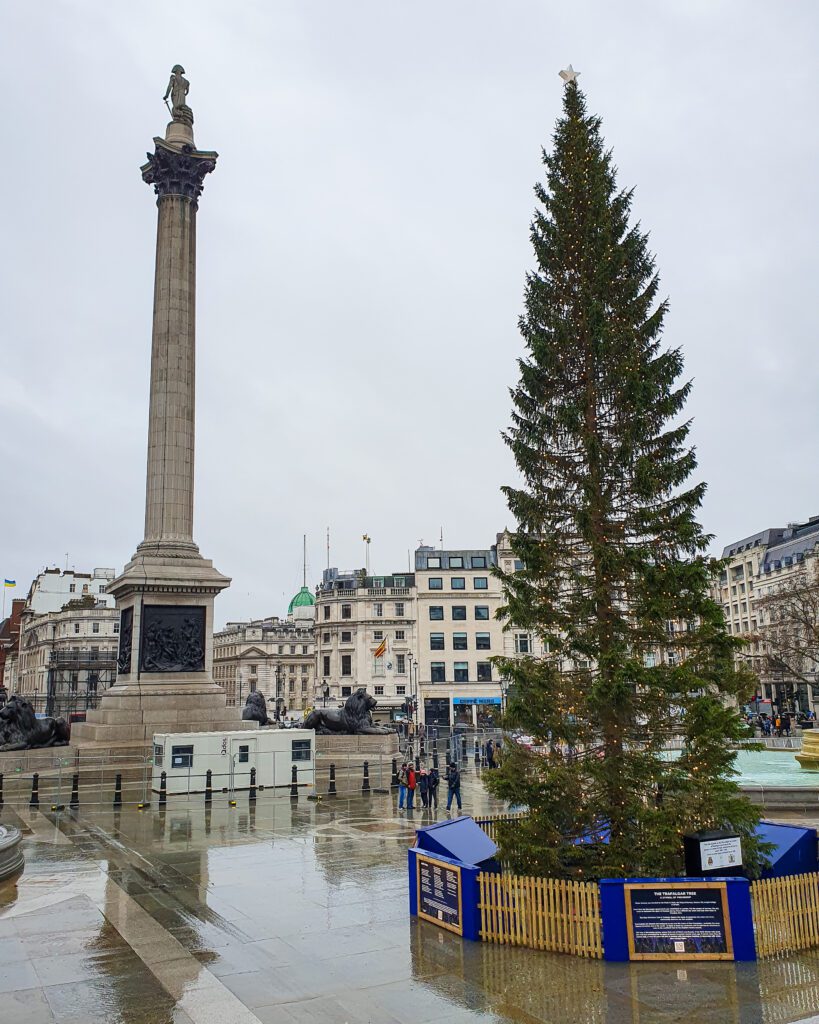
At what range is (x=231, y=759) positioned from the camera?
27.6m

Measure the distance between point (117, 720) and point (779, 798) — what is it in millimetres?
24100

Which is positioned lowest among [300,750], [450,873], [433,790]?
[433,790]

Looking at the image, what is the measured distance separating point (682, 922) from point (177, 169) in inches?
1605

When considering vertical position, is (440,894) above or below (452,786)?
above

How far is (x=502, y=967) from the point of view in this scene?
10266 millimetres

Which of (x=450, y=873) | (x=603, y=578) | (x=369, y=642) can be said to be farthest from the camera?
(x=369, y=642)

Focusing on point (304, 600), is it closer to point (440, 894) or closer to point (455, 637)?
point (455, 637)

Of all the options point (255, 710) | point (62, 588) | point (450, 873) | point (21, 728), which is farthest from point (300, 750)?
point (62, 588)

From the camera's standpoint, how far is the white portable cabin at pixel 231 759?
87.4ft

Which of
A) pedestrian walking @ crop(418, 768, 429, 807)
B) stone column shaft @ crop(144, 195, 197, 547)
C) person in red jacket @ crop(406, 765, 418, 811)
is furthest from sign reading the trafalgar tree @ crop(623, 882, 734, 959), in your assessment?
stone column shaft @ crop(144, 195, 197, 547)

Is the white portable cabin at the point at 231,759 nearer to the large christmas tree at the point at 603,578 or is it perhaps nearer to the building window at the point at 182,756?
the building window at the point at 182,756

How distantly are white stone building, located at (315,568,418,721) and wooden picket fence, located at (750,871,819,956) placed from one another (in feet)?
239

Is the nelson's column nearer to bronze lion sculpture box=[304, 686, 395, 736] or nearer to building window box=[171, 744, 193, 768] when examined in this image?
bronze lion sculpture box=[304, 686, 395, 736]

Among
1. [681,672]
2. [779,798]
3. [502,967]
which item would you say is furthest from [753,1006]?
[779,798]
